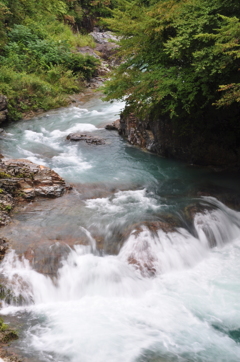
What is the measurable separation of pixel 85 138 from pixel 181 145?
12.9 feet

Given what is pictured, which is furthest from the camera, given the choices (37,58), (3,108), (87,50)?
(87,50)

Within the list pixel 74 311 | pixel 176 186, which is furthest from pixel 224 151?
pixel 74 311

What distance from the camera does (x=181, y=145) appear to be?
33.9 feet

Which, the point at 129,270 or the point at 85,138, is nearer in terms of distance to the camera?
the point at 129,270

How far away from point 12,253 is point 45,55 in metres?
16.1

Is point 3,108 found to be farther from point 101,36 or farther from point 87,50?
point 101,36

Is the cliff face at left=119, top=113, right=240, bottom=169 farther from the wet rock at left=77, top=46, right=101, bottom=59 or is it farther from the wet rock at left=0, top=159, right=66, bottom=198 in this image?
the wet rock at left=77, top=46, right=101, bottom=59

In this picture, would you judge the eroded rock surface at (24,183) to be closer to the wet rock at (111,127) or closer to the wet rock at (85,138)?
the wet rock at (85,138)

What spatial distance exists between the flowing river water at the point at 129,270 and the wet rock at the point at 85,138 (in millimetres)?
2619

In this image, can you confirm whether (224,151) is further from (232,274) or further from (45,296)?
(45,296)

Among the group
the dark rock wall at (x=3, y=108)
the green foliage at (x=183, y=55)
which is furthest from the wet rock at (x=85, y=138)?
the dark rock wall at (x=3, y=108)

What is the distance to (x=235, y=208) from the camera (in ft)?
26.3

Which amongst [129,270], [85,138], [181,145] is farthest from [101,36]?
[129,270]

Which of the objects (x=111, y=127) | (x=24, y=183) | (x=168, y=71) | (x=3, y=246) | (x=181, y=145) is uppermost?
(x=168, y=71)
